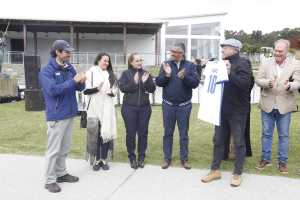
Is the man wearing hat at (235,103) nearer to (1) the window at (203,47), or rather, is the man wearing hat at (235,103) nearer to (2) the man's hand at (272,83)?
(2) the man's hand at (272,83)

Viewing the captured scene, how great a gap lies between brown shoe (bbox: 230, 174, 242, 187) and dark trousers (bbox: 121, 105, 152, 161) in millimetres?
1519

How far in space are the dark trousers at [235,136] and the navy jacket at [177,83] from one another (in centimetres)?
74

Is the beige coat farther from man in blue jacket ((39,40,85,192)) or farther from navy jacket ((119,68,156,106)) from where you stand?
man in blue jacket ((39,40,85,192))

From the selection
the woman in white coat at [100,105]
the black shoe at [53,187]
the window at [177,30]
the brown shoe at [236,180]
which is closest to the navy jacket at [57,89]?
the woman in white coat at [100,105]

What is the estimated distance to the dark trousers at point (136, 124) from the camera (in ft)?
20.9

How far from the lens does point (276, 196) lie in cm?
521

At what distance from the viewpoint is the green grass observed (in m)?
6.95

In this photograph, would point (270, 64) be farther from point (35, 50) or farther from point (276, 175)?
point (35, 50)

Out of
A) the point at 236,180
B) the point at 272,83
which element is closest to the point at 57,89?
the point at 236,180

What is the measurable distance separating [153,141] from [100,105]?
2.66 metres

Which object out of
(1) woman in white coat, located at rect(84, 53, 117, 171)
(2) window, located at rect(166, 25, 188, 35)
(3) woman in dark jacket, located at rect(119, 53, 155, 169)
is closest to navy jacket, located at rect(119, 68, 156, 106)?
(3) woman in dark jacket, located at rect(119, 53, 155, 169)

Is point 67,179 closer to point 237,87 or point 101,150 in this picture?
point 101,150

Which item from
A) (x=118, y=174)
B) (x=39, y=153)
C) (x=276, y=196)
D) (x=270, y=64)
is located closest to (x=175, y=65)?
(x=270, y=64)

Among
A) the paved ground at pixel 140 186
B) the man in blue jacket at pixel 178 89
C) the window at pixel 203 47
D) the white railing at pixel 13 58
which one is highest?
the window at pixel 203 47
